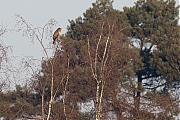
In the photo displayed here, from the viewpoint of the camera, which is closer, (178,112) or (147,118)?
(147,118)

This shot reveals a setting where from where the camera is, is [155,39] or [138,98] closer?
[138,98]

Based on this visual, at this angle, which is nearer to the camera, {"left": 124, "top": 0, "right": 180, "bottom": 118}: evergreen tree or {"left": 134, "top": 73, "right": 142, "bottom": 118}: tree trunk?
{"left": 134, "top": 73, "right": 142, "bottom": 118}: tree trunk

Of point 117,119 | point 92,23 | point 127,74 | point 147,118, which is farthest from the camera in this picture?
point 92,23

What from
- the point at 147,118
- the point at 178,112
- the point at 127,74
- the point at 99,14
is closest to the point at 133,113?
the point at 147,118

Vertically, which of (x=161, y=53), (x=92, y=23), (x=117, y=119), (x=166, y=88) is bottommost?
(x=117, y=119)

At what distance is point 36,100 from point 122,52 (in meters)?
4.29

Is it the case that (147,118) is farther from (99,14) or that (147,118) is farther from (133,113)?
(99,14)

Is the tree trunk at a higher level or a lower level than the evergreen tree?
lower

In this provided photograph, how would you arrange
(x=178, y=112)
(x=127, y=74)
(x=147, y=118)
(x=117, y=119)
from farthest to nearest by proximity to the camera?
(x=127, y=74)
(x=178, y=112)
(x=147, y=118)
(x=117, y=119)

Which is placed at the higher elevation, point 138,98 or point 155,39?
point 155,39

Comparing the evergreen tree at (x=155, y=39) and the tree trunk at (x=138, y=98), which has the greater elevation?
the evergreen tree at (x=155, y=39)

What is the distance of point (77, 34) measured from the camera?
75.0 feet

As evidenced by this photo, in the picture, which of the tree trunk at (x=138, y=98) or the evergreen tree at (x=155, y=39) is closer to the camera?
the tree trunk at (x=138, y=98)

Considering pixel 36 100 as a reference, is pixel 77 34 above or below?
above
